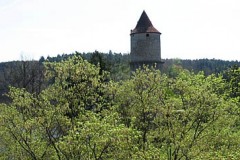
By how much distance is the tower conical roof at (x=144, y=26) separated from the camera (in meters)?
48.2

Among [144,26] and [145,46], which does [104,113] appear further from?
[144,26]

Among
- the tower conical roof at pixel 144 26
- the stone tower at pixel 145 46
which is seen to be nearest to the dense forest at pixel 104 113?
the stone tower at pixel 145 46

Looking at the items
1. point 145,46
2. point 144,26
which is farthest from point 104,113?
point 144,26

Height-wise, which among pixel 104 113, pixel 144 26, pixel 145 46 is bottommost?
pixel 104 113

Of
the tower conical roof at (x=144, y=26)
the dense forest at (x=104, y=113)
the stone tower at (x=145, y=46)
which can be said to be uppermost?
the tower conical roof at (x=144, y=26)

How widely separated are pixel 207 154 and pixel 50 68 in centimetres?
779

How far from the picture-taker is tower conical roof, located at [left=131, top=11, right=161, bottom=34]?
1897 inches

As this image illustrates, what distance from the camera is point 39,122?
15133 millimetres

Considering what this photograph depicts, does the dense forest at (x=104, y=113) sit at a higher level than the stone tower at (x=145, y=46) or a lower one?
lower

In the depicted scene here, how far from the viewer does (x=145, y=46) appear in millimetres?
47938

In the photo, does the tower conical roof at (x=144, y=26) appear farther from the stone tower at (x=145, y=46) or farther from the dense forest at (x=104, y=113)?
the dense forest at (x=104, y=113)

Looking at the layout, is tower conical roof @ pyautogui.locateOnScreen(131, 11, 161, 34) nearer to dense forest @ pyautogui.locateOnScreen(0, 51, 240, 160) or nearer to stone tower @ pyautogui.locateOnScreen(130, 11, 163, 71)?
stone tower @ pyautogui.locateOnScreen(130, 11, 163, 71)

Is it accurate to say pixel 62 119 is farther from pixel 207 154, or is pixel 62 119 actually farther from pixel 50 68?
pixel 207 154

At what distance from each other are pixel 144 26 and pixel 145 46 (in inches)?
107
